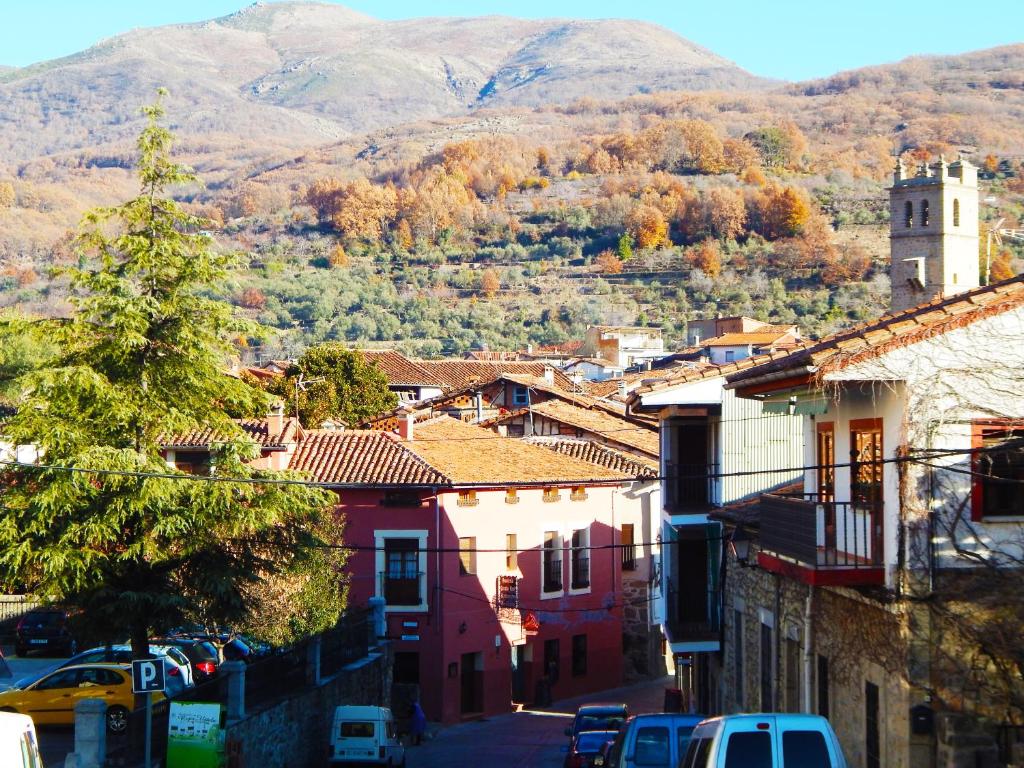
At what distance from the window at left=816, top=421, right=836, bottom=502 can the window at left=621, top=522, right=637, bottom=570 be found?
2704cm

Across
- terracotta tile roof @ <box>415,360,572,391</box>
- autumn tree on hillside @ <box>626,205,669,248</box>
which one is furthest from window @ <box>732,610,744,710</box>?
autumn tree on hillside @ <box>626,205,669,248</box>

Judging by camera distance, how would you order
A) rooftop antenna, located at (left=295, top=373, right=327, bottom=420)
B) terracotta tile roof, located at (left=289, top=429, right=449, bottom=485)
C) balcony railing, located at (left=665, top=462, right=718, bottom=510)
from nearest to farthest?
balcony railing, located at (left=665, top=462, right=718, bottom=510) < terracotta tile roof, located at (left=289, top=429, right=449, bottom=485) < rooftop antenna, located at (left=295, top=373, right=327, bottom=420)

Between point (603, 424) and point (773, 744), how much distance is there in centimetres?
4120

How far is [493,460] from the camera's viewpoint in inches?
1827

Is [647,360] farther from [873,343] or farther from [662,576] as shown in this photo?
[873,343]

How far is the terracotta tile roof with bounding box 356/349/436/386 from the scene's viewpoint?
262ft

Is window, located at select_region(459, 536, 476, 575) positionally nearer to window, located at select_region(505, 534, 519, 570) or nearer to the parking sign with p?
window, located at select_region(505, 534, 519, 570)

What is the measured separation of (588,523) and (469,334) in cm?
9258

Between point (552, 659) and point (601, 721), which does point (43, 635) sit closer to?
point (552, 659)

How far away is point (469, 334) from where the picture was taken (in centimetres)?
13938

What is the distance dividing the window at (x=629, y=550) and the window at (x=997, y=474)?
104ft

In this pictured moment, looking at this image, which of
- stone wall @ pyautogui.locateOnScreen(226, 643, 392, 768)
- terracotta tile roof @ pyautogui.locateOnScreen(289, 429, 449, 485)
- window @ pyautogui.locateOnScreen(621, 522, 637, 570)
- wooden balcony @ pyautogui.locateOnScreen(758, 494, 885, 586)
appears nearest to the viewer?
wooden balcony @ pyautogui.locateOnScreen(758, 494, 885, 586)

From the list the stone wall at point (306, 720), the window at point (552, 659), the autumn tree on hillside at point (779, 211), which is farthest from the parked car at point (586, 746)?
the autumn tree on hillside at point (779, 211)

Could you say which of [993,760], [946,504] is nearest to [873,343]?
[946,504]
